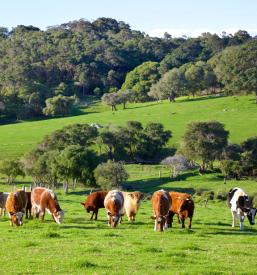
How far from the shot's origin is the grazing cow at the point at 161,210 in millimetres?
22156

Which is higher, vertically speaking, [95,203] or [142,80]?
[142,80]

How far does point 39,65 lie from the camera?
171250 millimetres

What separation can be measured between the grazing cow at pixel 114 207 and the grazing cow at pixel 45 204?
2.14 metres

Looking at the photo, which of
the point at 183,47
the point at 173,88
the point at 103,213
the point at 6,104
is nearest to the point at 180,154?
the point at 103,213

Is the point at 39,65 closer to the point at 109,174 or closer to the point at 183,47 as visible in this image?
the point at 183,47

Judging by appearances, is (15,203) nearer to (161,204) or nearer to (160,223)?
(161,204)

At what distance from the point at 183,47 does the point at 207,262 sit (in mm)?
176856

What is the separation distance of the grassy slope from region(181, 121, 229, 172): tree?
1227 centimetres

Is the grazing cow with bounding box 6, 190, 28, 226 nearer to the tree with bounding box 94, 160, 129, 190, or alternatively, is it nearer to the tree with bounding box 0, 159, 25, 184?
the tree with bounding box 94, 160, 129, 190

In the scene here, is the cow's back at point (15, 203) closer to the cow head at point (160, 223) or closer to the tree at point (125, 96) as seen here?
the cow head at point (160, 223)

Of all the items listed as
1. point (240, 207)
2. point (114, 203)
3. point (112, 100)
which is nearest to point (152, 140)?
point (112, 100)

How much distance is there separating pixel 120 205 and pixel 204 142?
52.1 meters

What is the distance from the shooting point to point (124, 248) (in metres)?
17.0

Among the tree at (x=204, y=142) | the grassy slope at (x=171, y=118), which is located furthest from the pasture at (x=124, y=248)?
the grassy slope at (x=171, y=118)
